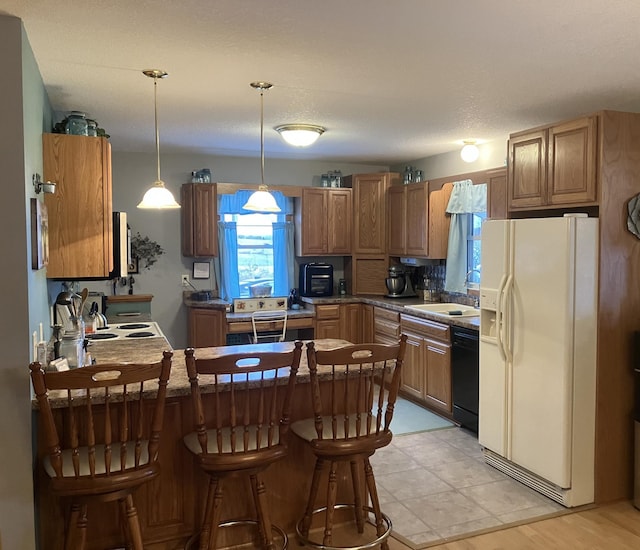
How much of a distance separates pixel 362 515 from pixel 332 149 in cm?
367

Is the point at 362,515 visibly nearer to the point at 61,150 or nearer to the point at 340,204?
the point at 61,150

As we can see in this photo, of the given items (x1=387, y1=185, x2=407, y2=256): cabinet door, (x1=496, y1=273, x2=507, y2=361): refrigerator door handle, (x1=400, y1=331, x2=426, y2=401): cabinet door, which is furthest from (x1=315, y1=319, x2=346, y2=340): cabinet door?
(x1=496, y1=273, x2=507, y2=361): refrigerator door handle

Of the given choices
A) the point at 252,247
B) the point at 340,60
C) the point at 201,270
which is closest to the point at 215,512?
the point at 340,60

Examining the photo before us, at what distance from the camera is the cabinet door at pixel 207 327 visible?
5.62m

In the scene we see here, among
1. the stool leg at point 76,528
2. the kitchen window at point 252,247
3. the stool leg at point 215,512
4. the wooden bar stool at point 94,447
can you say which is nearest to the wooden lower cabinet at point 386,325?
the kitchen window at point 252,247

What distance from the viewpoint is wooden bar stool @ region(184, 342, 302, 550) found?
7.44 ft

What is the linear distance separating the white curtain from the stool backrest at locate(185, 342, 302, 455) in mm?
3107

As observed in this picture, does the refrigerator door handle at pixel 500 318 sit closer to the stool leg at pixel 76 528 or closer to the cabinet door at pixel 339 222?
the stool leg at pixel 76 528

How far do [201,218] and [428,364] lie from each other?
269 centimetres

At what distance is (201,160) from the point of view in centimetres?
597

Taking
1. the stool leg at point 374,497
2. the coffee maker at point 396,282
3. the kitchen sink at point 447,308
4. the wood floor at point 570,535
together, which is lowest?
the wood floor at point 570,535

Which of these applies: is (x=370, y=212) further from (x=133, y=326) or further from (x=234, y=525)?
(x=234, y=525)

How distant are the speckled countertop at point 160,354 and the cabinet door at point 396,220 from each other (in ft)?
9.14

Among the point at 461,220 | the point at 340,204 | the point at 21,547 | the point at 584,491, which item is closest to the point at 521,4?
the point at 584,491
